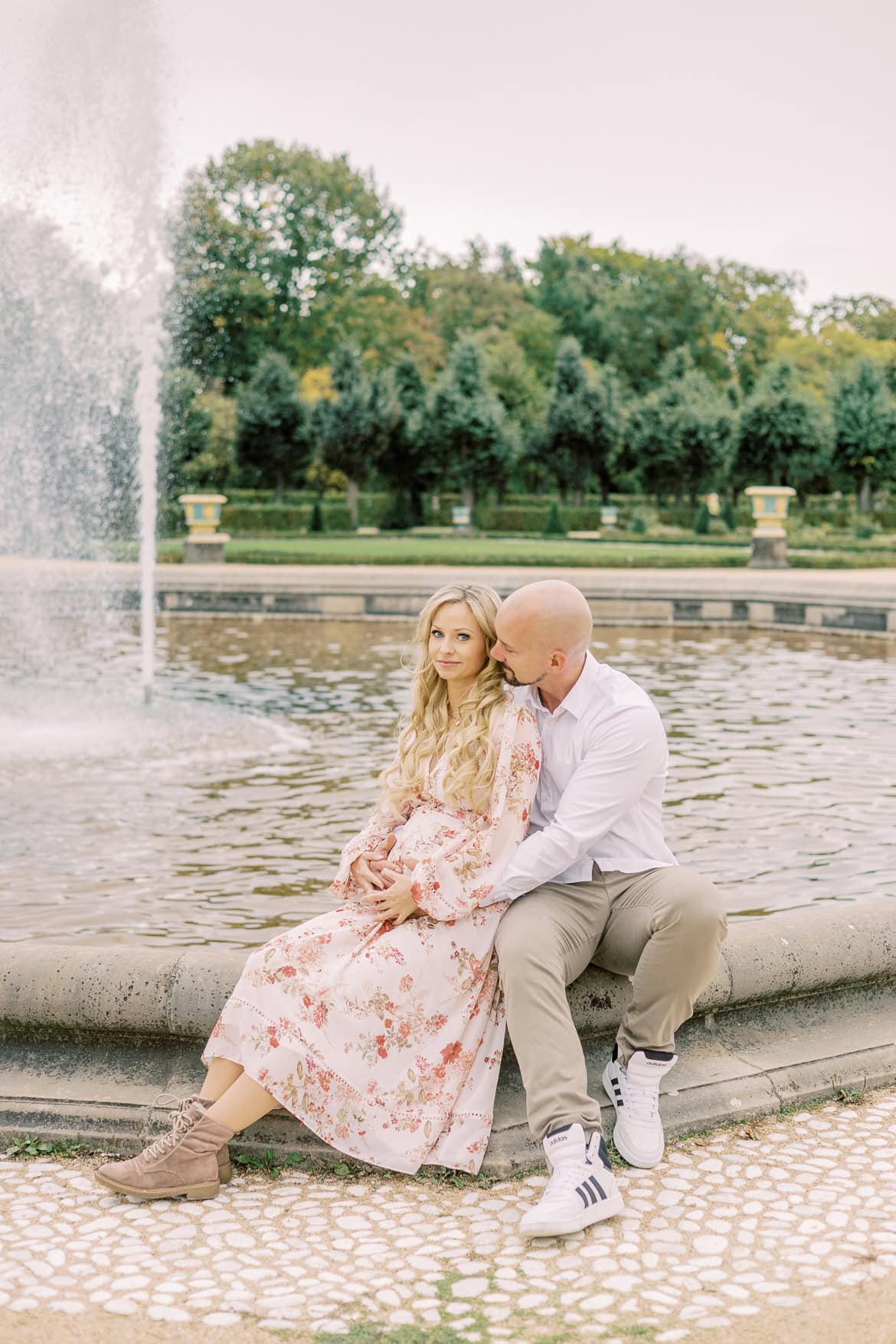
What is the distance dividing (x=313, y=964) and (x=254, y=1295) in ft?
2.92

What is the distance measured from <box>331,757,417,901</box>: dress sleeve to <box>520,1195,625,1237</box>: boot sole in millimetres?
1064

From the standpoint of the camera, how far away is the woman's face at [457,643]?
3.85 m

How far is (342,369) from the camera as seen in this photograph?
42.8 metres

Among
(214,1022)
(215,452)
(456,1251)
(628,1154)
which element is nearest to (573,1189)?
(456,1251)

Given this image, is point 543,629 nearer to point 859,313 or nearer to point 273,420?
point 273,420

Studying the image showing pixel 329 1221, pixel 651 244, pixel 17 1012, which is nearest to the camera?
pixel 329 1221

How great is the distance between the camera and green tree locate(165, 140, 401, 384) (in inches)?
1976

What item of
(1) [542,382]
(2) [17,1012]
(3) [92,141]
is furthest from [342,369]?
(2) [17,1012]

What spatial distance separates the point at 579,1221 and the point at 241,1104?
2.85 feet

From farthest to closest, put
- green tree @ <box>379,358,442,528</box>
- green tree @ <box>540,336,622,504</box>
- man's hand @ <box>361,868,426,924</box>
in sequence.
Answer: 1. green tree @ <box>540,336,622,504</box>
2. green tree @ <box>379,358,442,528</box>
3. man's hand @ <box>361,868,426,924</box>

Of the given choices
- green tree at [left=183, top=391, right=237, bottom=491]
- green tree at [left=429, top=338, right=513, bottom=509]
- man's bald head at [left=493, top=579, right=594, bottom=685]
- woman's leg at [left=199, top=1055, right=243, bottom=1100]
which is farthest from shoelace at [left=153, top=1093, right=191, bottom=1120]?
green tree at [left=429, top=338, right=513, bottom=509]

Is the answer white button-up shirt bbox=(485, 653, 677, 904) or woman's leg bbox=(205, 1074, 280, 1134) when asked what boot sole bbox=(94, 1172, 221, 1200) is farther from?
white button-up shirt bbox=(485, 653, 677, 904)

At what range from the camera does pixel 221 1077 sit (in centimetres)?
352

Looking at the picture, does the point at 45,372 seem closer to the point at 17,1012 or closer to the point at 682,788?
the point at 682,788
